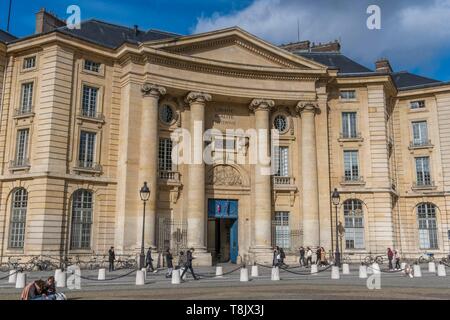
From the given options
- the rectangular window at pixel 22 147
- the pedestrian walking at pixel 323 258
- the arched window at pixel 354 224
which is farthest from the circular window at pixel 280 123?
the rectangular window at pixel 22 147

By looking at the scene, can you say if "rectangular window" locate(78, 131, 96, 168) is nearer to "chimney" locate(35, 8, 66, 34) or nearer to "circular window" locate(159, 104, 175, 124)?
"circular window" locate(159, 104, 175, 124)

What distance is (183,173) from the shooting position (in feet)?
109

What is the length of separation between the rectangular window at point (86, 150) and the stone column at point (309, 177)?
14447 millimetres

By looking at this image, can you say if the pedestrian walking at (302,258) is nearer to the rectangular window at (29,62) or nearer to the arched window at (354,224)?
the arched window at (354,224)

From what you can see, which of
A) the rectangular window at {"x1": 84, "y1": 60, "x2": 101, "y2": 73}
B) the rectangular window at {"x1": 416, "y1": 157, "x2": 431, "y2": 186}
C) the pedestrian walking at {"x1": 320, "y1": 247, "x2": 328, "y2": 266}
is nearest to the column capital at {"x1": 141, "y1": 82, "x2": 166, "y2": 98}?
the rectangular window at {"x1": 84, "y1": 60, "x2": 101, "y2": 73}

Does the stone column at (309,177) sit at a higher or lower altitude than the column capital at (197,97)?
lower

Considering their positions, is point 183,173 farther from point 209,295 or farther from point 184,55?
point 209,295

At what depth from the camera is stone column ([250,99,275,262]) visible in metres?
32.9

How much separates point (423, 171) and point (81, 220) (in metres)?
26.3

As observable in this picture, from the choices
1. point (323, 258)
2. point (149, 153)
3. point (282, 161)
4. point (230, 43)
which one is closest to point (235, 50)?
point (230, 43)

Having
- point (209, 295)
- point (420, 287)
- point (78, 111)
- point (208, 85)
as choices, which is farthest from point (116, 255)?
point (420, 287)

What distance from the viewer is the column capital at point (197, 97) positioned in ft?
109

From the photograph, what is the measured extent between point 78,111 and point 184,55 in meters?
7.81

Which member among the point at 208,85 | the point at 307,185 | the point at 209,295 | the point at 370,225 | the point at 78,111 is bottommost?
the point at 209,295
